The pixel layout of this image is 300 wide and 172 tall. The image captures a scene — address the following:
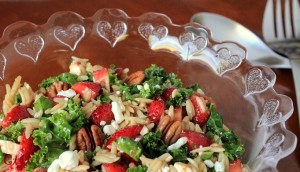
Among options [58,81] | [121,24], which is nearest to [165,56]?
[121,24]

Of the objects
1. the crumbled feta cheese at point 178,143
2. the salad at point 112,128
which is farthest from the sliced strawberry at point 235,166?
the crumbled feta cheese at point 178,143

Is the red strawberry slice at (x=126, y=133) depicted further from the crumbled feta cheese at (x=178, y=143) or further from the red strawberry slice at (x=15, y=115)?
the red strawberry slice at (x=15, y=115)

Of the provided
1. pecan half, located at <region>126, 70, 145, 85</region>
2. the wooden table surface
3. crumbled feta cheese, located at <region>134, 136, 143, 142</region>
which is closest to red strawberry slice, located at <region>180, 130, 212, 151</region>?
crumbled feta cheese, located at <region>134, 136, 143, 142</region>

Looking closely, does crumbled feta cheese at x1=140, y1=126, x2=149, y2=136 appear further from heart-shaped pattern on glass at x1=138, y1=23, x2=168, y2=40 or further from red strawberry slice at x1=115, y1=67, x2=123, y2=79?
heart-shaped pattern on glass at x1=138, y1=23, x2=168, y2=40

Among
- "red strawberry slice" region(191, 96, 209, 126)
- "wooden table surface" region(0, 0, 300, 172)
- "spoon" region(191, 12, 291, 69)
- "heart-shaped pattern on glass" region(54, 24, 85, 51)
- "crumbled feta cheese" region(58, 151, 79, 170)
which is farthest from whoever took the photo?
"wooden table surface" region(0, 0, 300, 172)

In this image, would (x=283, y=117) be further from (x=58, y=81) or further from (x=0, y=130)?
(x=0, y=130)

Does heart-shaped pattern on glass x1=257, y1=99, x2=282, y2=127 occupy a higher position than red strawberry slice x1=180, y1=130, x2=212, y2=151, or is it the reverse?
red strawberry slice x1=180, y1=130, x2=212, y2=151
